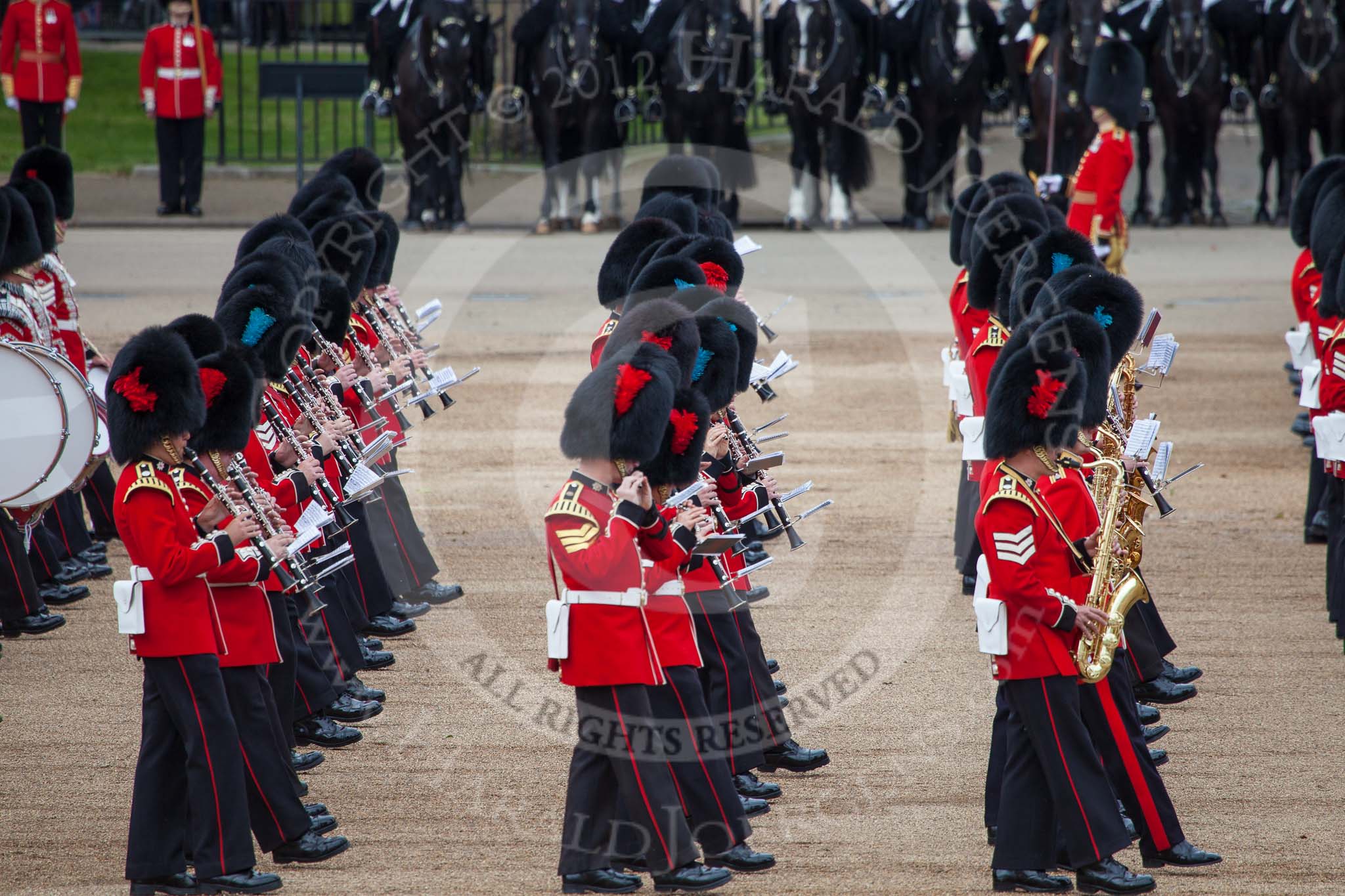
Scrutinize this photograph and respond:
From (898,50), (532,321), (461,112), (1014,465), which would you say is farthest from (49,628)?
(898,50)

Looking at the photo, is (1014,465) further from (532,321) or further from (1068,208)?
(532,321)

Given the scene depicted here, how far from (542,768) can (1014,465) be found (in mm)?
1686

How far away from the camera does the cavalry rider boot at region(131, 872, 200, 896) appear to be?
13.9ft

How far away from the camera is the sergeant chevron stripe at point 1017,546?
4195 millimetres

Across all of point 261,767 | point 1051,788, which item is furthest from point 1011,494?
point 261,767

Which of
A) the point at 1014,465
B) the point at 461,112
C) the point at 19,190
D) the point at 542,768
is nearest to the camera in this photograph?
the point at 1014,465

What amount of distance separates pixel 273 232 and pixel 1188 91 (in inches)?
378

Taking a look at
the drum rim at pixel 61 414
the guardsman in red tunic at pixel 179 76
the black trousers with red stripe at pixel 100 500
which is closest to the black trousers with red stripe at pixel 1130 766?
the drum rim at pixel 61 414

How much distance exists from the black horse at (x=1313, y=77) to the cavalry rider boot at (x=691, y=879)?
11.0m

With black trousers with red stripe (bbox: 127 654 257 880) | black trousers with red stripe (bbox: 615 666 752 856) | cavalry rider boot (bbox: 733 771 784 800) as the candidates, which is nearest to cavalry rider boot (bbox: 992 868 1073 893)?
black trousers with red stripe (bbox: 615 666 752 856)

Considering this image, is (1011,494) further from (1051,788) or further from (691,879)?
(691,879)

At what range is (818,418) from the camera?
974cm

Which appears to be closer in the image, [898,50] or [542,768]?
[542,768]

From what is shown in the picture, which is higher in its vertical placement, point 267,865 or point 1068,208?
point 1068,208
